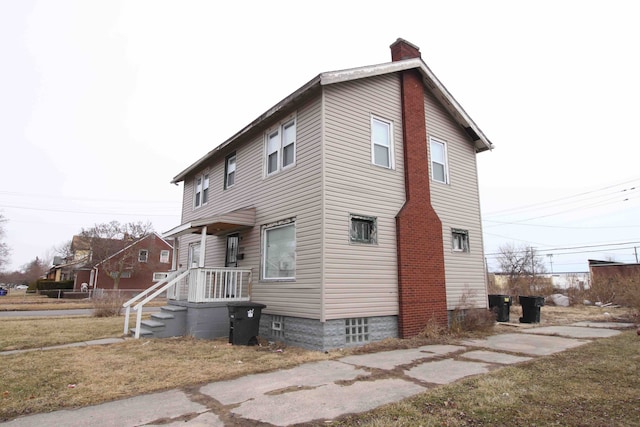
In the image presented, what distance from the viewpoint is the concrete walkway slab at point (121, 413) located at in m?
4.20

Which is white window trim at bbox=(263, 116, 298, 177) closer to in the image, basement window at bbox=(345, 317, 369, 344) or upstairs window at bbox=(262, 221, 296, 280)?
upstairs window at bbox=(262, 221, 296, 280)

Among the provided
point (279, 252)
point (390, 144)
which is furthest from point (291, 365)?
point (390, 144)

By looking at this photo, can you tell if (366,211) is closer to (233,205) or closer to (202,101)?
(233,205)

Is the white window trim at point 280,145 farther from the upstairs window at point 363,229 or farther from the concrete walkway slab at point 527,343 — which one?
the concrete walkway slab at point 527,343

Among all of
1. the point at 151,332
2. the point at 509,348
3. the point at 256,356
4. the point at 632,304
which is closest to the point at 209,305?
the point at 151,332

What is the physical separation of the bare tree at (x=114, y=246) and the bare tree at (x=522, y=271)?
38716mm

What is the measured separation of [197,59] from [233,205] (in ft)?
25.1

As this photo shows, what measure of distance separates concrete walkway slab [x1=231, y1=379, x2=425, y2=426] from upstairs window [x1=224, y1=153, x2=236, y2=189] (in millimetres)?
9494

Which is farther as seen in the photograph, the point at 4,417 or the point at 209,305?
the point at 209,305

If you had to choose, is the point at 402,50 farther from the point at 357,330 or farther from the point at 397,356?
the point at 397,356

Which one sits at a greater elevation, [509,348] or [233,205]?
[233,205]

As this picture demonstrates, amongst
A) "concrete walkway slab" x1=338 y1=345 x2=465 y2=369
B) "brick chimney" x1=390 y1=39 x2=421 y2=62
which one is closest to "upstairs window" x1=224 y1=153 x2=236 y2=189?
"brick chimney" x1=390 y1=39 x2=421 y2=62

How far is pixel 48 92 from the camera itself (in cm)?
2161

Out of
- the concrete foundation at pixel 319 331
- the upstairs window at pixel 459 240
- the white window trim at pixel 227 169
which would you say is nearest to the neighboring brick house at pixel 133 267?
the white window trim at pixel 227 169
